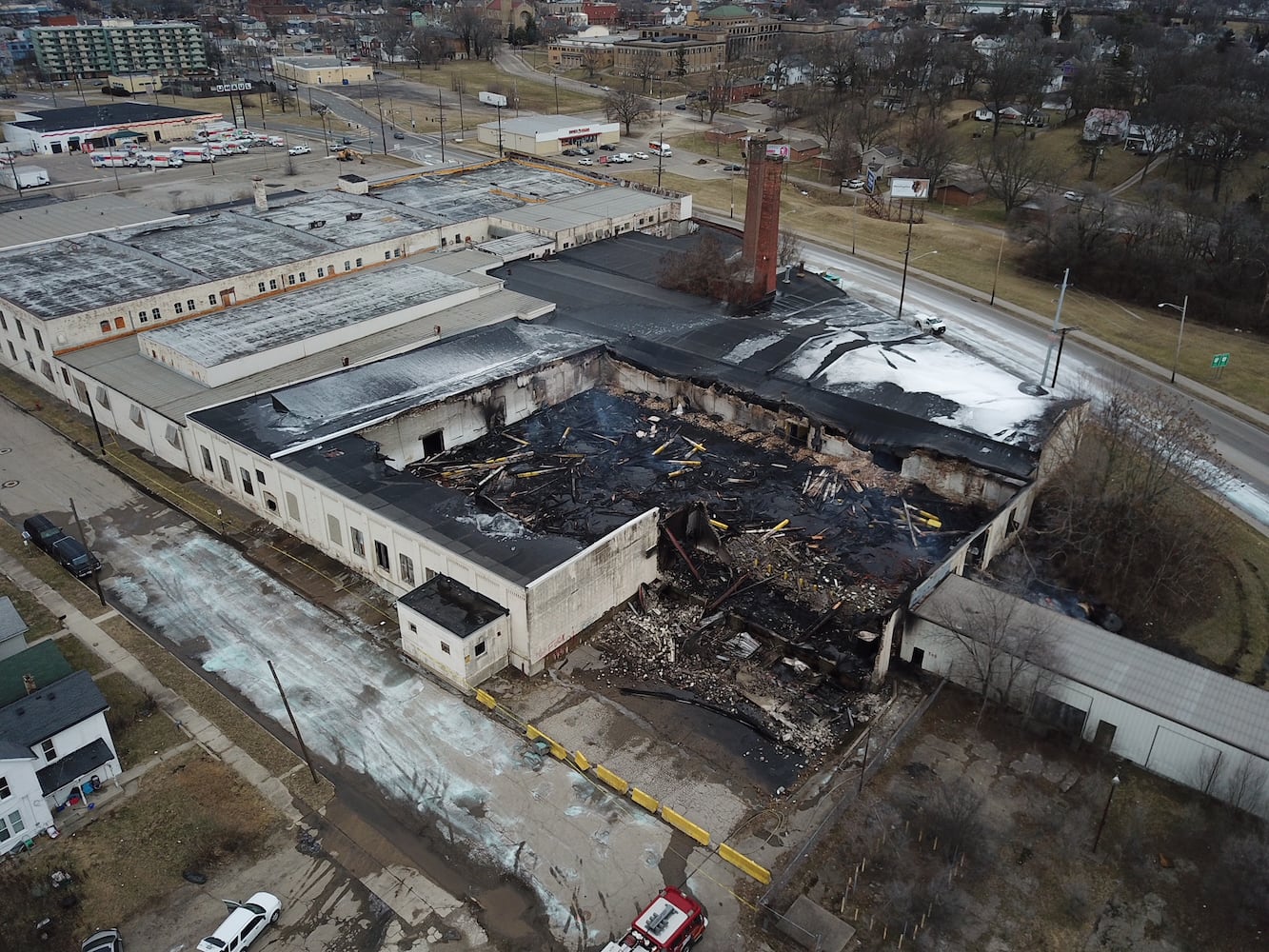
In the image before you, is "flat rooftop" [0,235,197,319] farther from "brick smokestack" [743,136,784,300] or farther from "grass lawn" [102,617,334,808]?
"brick smokestack" [743,136,784,300]

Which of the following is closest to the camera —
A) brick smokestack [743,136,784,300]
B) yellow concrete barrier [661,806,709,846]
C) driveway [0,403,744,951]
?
driveway [0,403,744,951]

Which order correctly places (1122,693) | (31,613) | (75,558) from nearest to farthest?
(1122,693) → (31,613) → (75,558)

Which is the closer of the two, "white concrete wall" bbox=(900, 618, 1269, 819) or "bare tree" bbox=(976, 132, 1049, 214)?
"white concrete wall" bbox=(900, 618, 1269, 819)

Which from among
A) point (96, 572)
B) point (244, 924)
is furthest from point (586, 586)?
point (96, 572)

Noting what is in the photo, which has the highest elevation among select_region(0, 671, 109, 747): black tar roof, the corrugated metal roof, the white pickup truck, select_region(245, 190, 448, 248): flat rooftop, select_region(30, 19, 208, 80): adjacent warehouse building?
select_region(30, 19, 208, 80): adjacent warehouse building

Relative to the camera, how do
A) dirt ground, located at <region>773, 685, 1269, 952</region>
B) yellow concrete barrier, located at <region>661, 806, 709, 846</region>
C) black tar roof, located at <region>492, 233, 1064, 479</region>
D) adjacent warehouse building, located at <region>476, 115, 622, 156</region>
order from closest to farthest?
dirt ground, located at <region>773, 685, 1269, 952</region> < yellow concrete barrier, located at <region>661, 806, 709, 846</region> < black tar roof, located at <region>492, 233, 1064, 479</region> < adjacent warehouse building, located at <region>476, 115, 622, 156</region>

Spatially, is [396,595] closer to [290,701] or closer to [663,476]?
[290,701]

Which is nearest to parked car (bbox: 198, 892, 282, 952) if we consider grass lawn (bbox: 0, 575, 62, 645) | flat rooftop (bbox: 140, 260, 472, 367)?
grass lawn (bbox: 0, 575, 62, 645)

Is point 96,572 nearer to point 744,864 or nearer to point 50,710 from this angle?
point 50,710
